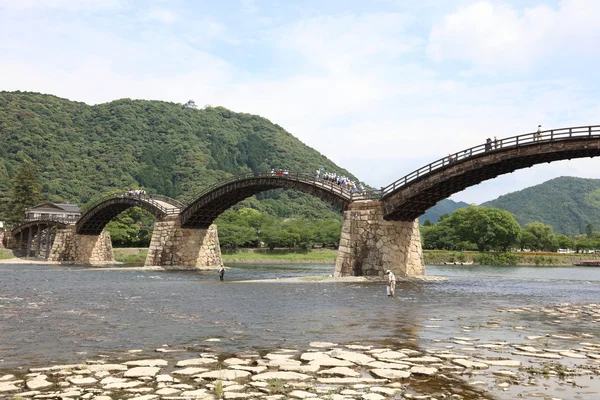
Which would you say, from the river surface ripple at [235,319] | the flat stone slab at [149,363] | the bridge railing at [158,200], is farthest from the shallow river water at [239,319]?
the bridge railing at [158,200]

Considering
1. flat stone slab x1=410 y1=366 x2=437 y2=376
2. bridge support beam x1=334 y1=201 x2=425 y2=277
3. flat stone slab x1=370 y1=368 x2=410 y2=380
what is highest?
bridge support beam x1=334 y1=201 x2=425 y2=277

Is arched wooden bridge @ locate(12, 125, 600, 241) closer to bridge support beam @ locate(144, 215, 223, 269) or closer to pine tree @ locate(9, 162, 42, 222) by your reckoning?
bridge support beam @ locate(144, 215, 223, 269)

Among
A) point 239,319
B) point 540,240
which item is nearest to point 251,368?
point 239,319

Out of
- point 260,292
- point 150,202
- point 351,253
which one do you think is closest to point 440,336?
point 260,292

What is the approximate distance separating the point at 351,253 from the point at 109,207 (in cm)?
4606

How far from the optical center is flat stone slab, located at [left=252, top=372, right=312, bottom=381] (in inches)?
402

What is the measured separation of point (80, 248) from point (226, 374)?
3169 inches

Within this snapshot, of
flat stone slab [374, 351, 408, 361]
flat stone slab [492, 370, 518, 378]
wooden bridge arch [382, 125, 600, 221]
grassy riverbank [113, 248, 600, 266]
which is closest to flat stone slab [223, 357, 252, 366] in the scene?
flat stone slab [374, 351, 408, 361]

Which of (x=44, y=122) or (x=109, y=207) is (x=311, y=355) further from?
(x=44, y=122)

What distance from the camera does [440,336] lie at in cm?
1588

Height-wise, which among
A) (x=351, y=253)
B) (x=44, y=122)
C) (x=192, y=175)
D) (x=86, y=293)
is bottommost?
(x=86, y=293)

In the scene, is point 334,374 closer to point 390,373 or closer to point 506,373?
point 390,373

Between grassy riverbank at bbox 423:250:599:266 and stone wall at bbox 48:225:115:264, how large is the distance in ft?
185

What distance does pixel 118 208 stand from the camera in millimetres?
79000
